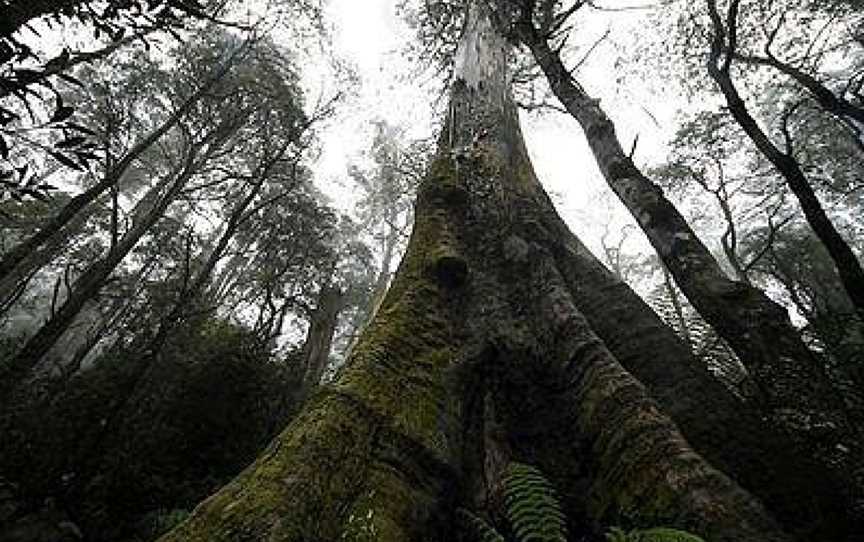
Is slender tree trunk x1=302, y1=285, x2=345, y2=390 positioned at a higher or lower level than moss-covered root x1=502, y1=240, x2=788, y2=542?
higher

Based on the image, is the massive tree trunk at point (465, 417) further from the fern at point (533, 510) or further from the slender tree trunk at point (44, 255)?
the slender tree trunk at point (44, 255)

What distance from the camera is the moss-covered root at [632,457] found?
2070 millimetres

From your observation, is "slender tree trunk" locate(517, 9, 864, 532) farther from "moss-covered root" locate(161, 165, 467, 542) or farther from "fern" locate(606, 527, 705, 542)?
"moss-covered root" locate(161, 165, 467, 542)

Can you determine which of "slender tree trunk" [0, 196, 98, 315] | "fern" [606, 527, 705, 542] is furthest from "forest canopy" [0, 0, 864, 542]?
"slender tree trunk" [0, 196, 98, 315]

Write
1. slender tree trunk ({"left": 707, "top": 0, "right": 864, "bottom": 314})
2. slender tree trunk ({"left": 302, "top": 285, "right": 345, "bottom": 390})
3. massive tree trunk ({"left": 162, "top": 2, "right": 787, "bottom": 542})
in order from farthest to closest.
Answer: slender tree trunk ({"left": 302, "top": 285, "right": 345, "bottom": 390})
slender tree trunk ({"left": 707, "top": 0, "right": 864, "bottom": 314})
massive tree trunk ({"left": 162, "top": 2, "right": 787, "bottom": 542})

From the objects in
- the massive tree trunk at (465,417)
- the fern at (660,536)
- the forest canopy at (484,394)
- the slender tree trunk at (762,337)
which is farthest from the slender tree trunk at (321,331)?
the fern at (660,536)

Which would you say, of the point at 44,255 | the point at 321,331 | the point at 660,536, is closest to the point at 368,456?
the point at 660,536

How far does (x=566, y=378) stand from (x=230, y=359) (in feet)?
12.6

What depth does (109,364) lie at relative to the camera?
714cm

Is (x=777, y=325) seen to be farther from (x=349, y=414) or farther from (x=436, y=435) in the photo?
(x=349, y=414)

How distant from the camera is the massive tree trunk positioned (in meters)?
2.14

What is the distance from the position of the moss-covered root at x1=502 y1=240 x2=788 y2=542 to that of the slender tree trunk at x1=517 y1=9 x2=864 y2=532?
586 mm

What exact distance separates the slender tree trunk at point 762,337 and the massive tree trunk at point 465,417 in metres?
0.66

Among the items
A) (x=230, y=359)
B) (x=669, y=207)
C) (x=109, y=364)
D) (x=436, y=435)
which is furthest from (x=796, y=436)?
(x=109, y=364)
